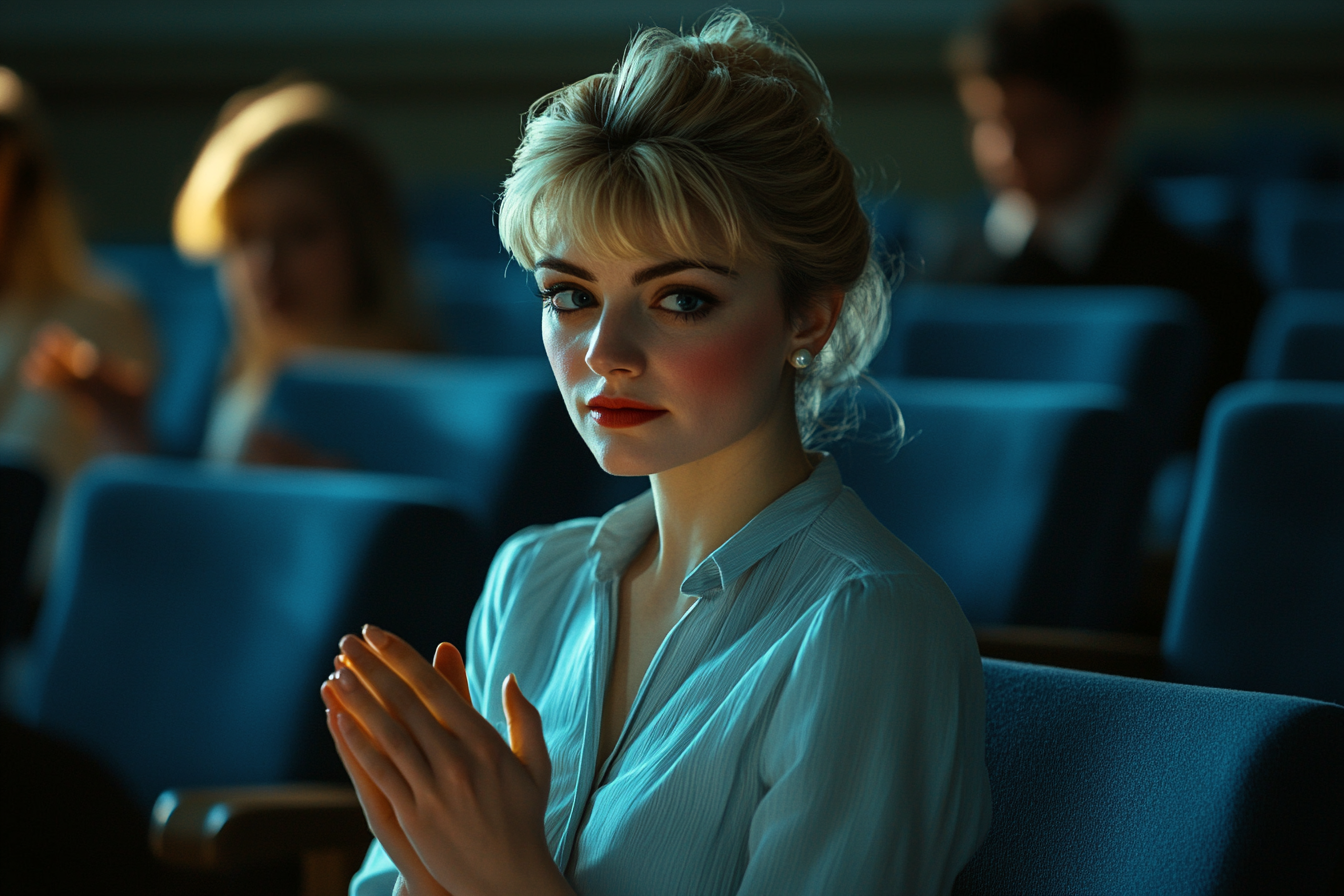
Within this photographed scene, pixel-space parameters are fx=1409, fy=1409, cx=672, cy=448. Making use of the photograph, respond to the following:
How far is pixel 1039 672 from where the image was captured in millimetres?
943

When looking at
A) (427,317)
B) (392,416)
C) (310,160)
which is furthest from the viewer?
(427,317)

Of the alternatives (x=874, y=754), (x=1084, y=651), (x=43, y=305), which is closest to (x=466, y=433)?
(x=1084, y=651)

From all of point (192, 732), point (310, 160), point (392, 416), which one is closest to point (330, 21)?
point (310, 160)

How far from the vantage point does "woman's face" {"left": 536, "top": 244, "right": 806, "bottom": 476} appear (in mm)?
871

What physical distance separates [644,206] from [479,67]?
5.75 meters

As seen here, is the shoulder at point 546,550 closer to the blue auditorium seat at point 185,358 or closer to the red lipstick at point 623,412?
the red lipstick at point 623,412

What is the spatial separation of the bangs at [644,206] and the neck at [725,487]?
14 cm

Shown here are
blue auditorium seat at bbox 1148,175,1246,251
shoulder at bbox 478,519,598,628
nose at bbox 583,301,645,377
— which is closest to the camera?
nose at bbox 583,301,645,377

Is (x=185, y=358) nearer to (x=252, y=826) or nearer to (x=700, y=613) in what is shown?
(x=252, y=826)

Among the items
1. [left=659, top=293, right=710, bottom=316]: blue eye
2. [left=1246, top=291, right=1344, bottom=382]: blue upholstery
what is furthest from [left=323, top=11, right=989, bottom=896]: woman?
[left=1246, top=291, right=1344, bottom=382]: blue upholstery

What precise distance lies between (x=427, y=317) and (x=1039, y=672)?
6.33 feet

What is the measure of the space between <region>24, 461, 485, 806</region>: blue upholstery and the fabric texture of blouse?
449mm

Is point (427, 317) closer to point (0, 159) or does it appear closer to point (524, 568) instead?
point (0, 159)

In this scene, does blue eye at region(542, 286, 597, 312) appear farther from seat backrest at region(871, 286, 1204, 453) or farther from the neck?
seat backrest at region(871, 286, 1204, 453)
